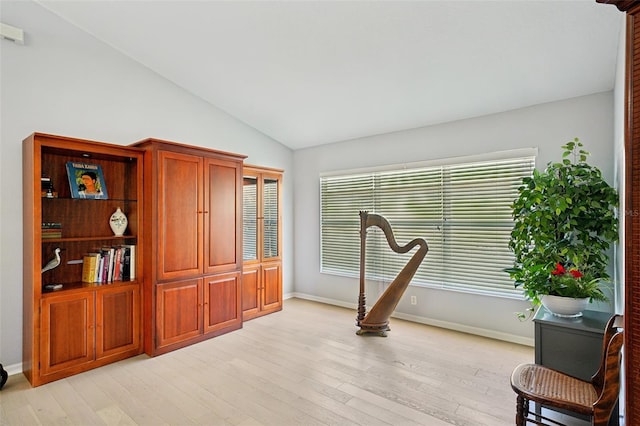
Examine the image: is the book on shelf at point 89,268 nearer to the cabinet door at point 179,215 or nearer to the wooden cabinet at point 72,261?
the wooden cabinet at point 72,261

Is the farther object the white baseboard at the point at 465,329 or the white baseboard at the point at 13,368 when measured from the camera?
the white baseboard at the point at 465,329

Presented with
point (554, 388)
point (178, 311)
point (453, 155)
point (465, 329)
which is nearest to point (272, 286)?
point (178, 311)

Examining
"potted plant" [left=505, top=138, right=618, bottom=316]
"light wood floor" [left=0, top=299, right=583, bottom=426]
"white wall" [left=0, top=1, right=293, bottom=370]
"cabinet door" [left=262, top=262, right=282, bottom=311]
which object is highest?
"white wall" [left=0, top=1, right=293, bottom=370]

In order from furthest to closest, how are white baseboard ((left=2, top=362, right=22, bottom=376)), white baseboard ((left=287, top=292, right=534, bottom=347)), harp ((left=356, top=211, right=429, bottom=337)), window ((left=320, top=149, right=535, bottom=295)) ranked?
harp ((left=356, top=211, right=429, bottom=337)) → window ((left=320, top=149, right=535, bottom=295)) → white baseboard ((left=287, top=292, right=534, bottom=347)) → white baseboard ((left=2, top=362, right=22, bottom=376))

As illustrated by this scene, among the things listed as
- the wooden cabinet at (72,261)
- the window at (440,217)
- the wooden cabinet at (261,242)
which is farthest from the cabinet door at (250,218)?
the wooden cabinet at (72,261)

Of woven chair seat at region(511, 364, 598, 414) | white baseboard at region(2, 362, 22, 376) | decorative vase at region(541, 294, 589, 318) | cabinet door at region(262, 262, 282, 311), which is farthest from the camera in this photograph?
cabinet door at region(262, 262, 282, 311)

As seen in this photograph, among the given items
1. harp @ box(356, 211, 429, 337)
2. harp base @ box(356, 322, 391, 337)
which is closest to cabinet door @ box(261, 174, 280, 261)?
harp @ box(356, 211, 429, 337)

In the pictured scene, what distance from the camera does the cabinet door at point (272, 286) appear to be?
4836 mm

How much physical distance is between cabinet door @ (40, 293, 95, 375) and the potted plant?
151 inches

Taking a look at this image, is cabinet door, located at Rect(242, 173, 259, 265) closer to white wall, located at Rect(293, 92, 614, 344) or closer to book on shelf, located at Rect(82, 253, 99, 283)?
white wall, located at Rect(293, 92, 614, 344)

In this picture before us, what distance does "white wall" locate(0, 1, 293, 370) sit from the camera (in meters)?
3.03

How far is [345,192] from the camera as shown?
17.3ft

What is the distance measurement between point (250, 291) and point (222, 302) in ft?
2.14

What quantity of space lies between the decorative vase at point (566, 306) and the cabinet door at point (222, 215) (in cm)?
325
